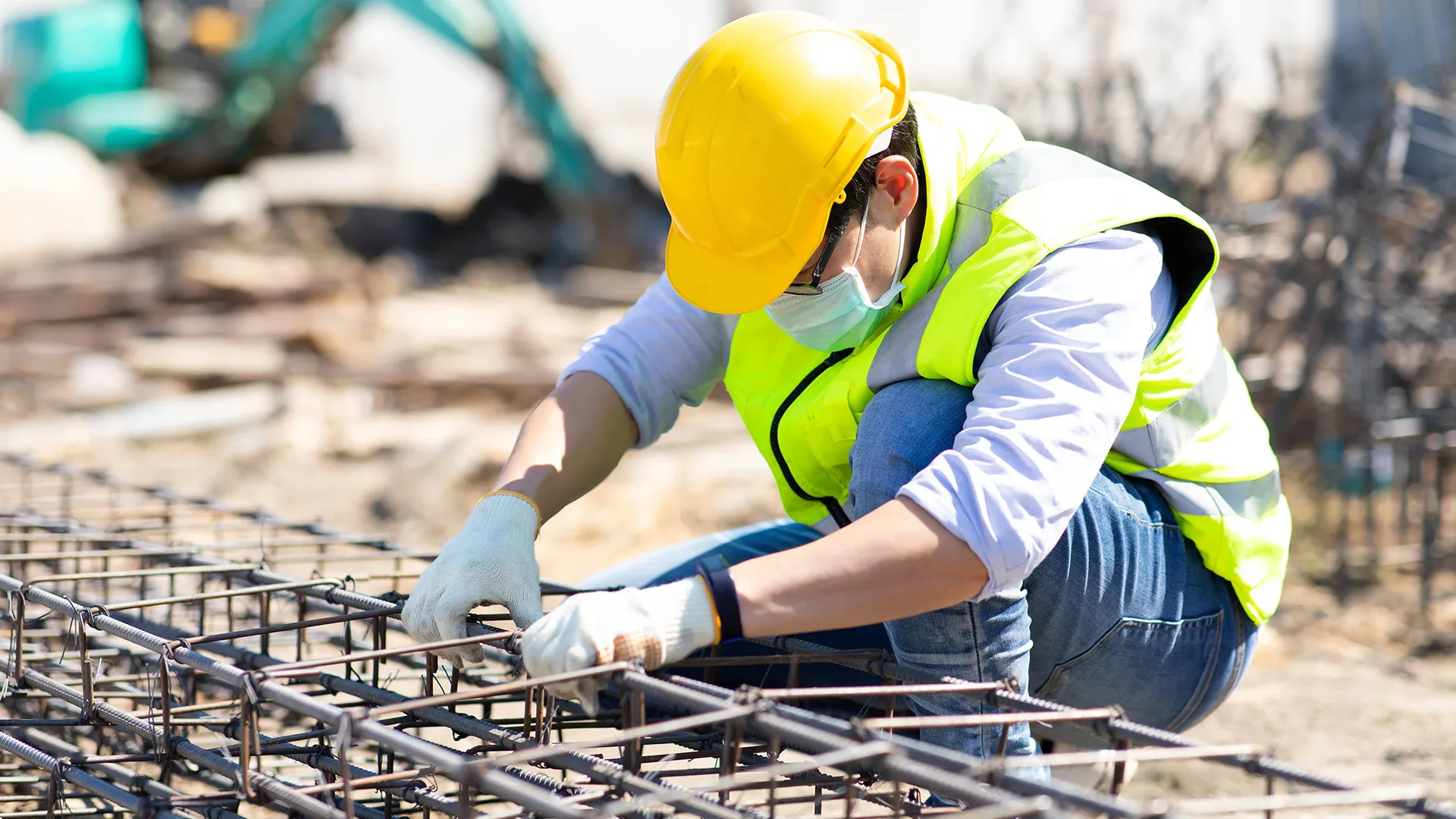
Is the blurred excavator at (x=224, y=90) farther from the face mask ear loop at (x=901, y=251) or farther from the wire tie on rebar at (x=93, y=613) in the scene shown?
the wire tie on rebar at (x=93, y=613)

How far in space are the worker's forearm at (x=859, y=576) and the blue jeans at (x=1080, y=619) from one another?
0.16 m

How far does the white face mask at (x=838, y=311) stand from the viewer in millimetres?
2340

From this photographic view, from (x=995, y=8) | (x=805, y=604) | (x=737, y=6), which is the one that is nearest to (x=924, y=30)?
(x=995, y=8)

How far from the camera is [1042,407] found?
203 centimetres

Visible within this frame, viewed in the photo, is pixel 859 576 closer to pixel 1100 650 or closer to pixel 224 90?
pixel 1100 650

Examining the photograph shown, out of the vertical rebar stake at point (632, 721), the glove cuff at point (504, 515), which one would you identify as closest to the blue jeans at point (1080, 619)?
the vertical rebar stake at point (632, 721)

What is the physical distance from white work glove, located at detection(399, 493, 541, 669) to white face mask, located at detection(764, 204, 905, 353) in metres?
0.65

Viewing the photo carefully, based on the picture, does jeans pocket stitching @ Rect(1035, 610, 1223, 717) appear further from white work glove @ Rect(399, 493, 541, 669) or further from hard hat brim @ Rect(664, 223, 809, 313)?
white work glove @ Rect(399, 493, 541, 669)

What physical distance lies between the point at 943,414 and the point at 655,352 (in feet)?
2.86

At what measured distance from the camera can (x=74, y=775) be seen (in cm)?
209

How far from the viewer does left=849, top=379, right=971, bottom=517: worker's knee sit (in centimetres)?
220

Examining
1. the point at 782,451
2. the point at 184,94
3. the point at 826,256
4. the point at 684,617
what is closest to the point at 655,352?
the point at 782,451

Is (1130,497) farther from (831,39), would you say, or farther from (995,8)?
(995,8)

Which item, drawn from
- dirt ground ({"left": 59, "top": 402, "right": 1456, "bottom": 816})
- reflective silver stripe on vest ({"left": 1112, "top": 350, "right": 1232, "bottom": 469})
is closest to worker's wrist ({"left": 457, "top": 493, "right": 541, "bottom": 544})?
reflective silver stripe on vest ({"left": 1112, "top": 350, "right": 1232, "bottom": 469})
